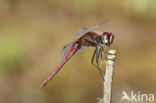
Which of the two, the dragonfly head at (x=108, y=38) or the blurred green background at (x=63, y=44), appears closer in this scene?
the dragonfly head at (x=108, y=38)

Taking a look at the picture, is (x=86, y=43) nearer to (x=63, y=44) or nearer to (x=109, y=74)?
(x=109, y=74)

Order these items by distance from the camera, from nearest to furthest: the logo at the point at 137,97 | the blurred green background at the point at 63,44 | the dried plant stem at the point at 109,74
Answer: the dried plant stem at the point at 109,74 < the logo at the point at 137,97 < the blurred green background at the point at 63,44

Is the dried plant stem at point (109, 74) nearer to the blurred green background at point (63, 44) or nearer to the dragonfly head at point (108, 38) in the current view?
the dragonfly head at point (108, 38)

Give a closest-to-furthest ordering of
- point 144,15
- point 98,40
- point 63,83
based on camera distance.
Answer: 1. point 98,40
2. point 63,83
3. point 144,15

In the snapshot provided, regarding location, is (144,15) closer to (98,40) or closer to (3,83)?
(98,40)

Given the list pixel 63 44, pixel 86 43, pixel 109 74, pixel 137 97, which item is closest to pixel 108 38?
pixel 86 43

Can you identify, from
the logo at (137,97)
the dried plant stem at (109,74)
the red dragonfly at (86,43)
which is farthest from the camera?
the logo at (137,97)

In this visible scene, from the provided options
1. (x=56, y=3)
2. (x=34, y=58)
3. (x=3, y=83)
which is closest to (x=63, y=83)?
(x=34, y=58)

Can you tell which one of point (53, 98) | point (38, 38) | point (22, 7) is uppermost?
point (22, 7)

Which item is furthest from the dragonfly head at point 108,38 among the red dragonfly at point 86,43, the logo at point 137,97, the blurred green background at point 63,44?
the blurred green background at point 63,44
